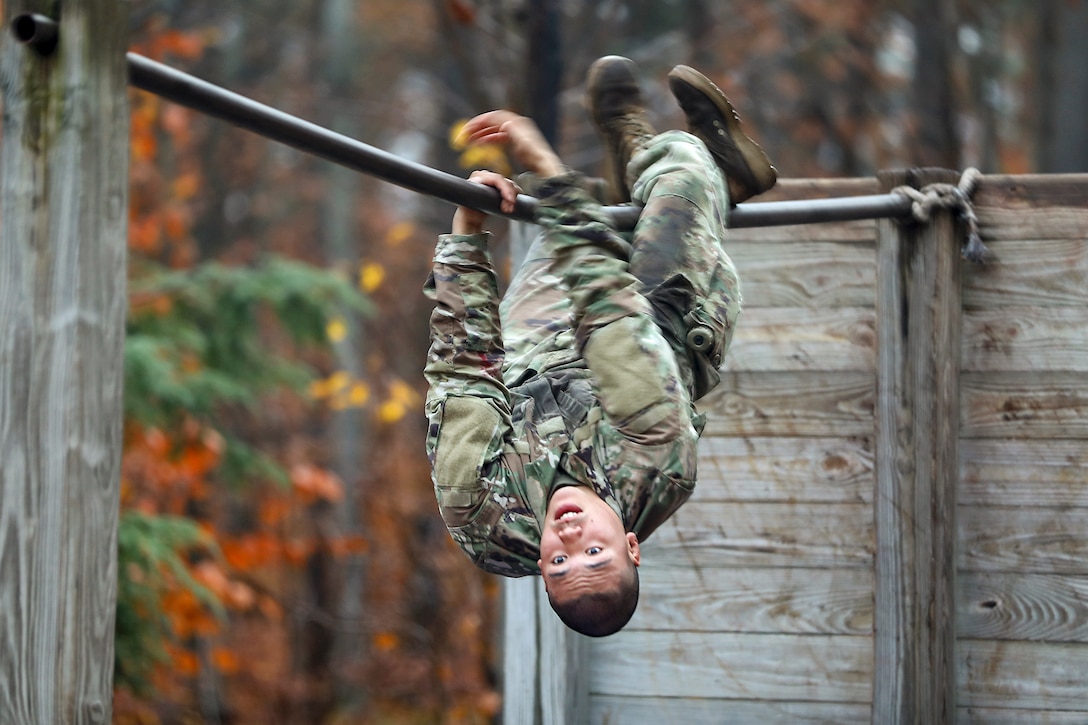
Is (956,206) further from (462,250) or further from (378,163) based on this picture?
(378,163)

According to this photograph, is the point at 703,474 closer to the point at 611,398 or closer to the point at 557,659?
the point at 557,659

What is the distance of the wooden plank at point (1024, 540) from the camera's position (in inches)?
134

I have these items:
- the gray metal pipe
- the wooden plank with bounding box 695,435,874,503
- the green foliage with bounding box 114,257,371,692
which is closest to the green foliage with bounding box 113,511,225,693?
the green foliage with bounding box 114,257,371,692

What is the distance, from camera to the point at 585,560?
271cm

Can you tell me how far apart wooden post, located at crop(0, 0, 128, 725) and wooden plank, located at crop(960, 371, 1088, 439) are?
244cm

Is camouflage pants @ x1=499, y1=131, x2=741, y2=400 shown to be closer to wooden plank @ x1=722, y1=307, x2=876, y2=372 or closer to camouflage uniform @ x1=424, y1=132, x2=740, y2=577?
camouflage uniform @ x1=424, y1=132, x2=740, y2=577

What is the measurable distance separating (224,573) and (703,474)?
20.8 feet

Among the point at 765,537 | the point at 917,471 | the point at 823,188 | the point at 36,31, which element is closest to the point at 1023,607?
the point at 917,471

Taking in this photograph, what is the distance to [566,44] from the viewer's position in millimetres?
7027

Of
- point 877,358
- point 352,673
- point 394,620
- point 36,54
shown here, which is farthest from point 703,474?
point 352,673

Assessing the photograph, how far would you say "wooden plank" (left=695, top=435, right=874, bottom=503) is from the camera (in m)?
3.61

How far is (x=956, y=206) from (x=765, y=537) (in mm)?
1068

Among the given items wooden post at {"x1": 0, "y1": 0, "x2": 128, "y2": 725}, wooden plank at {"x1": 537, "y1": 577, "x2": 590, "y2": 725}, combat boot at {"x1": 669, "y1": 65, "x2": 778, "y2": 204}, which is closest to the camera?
wooden post at {"x1": 0, "y1": 0, "x2": 128, "y2": 725}

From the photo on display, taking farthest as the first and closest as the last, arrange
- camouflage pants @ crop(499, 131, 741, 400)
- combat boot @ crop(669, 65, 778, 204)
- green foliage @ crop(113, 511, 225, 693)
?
green foliage @ crop(113, 511, 225, 693) → combat boot @ crop(669, 65, 778, 204) → camouflage pants @ crop(499, 131, 741, 400)
